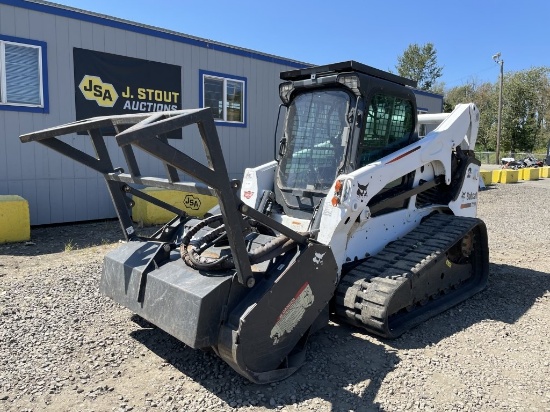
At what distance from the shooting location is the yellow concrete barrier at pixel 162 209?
29.8ft

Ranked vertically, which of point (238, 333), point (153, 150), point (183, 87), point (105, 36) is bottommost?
point (238, 333)

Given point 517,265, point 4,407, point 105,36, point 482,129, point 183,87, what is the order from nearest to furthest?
1. point 4,407
2. point 517,265
3. point 105,36
4. point 183,87
5. point 482,129

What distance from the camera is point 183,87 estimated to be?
34.4 ft

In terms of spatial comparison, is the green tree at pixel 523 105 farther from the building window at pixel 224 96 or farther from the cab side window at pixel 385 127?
the cab side window at pixel 385 127

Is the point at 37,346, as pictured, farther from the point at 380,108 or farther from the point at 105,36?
the point at 105,36

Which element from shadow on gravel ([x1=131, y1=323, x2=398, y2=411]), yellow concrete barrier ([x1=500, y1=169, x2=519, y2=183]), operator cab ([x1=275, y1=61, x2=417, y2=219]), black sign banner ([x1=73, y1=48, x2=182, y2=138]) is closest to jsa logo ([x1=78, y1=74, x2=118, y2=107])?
black sign banner ([x1=73, y1=48, x2=182, y2=138])

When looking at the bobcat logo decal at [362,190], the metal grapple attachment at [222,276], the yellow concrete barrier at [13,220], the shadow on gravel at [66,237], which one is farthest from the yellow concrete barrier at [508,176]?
the metal grapple attachment at [222,276]

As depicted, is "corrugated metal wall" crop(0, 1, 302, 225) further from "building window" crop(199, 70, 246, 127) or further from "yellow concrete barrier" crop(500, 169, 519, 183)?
"yellow concrete barrier" crop(500, 169, 519, 183)

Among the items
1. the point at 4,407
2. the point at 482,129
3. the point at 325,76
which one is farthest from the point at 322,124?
the point at 482,129

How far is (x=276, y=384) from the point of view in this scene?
3.24 m

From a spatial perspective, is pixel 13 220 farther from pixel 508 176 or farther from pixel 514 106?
pixel 514 106

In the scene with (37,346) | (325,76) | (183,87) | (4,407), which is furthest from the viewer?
(183,87)

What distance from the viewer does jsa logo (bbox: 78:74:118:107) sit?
9.09 metres

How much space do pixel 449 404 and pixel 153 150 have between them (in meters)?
2.50
